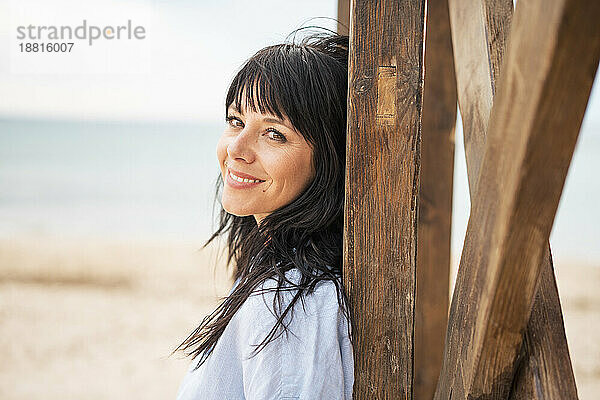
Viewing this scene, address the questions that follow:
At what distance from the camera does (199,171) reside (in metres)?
11.3

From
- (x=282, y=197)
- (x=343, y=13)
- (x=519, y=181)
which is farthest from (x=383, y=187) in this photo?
(x=343, y=13)

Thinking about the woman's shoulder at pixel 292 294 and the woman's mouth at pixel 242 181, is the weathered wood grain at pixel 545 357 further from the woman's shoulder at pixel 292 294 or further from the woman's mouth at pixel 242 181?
the woman's mouth at pixel 242 181

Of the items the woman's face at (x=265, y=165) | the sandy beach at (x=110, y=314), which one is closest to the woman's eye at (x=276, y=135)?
the woman's face at (x=265, y=165)

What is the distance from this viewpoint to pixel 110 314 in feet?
24.0

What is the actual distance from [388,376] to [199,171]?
1045 centimetres

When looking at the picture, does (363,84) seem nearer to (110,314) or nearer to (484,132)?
Result: (484,132)

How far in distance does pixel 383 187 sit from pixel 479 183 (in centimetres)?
25

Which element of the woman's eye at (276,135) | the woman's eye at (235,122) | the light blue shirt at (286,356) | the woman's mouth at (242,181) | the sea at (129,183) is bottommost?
the sea at (129,183)

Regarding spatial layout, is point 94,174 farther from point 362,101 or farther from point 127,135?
point 362,101

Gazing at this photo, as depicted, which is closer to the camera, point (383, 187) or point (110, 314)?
point (383, 187)

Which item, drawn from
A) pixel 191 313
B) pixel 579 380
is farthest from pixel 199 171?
pixel 579 380

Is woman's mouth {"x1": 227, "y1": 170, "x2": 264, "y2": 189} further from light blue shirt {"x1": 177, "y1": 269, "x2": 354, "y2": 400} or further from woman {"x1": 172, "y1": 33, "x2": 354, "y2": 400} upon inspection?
light blue shirt {"x1": 177, "y1": 269, "x2": 354, "y2": 400}

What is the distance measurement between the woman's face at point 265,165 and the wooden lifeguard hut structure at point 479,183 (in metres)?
0.21

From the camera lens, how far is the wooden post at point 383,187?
1.01m
